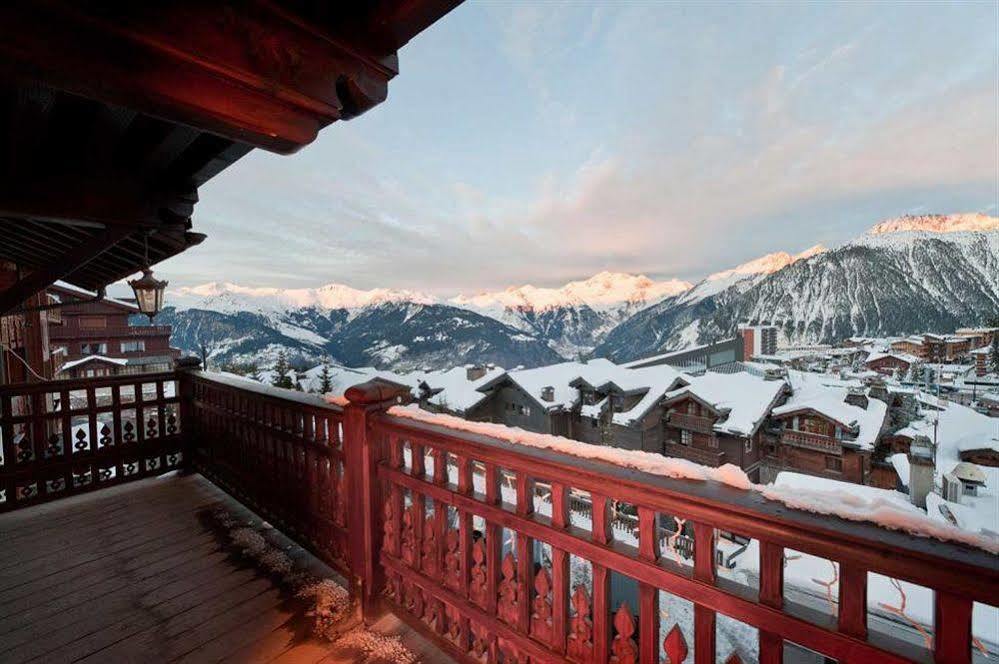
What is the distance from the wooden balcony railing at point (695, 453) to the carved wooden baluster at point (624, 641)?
16554 millimetres

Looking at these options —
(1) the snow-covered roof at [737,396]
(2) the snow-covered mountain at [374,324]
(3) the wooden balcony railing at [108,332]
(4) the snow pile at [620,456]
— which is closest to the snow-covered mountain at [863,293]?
(2) the snow-covered mountain at [374,324]

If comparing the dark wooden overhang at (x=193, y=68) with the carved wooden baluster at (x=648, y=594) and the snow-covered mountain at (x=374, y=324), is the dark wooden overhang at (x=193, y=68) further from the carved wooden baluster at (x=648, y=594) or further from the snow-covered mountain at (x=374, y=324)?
the snow-covered mountain at (x=374, y=324)

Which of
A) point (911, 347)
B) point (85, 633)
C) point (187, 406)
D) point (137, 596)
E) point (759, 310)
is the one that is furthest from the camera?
point (759, 310)

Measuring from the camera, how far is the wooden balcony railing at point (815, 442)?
15023mm

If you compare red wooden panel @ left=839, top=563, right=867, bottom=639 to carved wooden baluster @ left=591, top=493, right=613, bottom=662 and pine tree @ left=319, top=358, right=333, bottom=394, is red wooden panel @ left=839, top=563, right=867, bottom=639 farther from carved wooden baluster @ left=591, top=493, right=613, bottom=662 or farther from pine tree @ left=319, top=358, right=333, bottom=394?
pine tree @ left=319, top=358, right=333, bottom=394

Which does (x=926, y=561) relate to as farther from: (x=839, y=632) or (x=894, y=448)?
(x=894, y=448)

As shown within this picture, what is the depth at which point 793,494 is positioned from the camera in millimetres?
966

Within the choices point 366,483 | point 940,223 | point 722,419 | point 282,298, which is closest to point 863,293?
point 940,223

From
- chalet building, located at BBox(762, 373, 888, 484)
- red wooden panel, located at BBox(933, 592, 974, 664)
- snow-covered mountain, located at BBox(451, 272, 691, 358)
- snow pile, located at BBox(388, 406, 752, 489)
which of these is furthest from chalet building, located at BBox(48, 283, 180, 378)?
snow-covered mountain, located at BBox(451, 272, 691, 358)

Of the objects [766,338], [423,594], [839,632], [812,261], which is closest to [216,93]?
[423,594]

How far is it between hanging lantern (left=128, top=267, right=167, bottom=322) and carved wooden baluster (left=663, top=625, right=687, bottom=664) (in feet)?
18.1

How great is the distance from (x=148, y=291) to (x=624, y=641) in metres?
5.49

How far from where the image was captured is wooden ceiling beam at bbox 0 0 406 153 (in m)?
1.21

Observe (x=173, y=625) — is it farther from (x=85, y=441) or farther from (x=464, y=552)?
(x=85, y=441)
